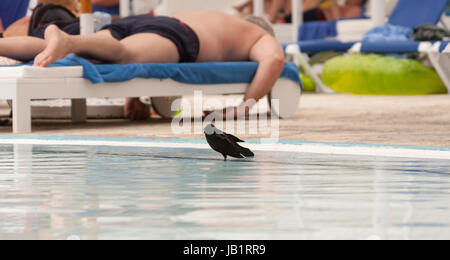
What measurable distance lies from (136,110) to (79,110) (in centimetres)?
45

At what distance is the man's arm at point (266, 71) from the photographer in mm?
6371

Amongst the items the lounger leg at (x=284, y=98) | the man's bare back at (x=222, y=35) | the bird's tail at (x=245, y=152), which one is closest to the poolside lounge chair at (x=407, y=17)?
the lounger leg at (x=284, y=98)

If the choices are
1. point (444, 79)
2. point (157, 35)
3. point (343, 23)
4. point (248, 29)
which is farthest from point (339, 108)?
point (343, 23)

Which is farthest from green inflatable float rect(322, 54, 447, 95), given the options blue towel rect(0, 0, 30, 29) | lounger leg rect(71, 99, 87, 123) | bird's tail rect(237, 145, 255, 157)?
bird's tail rect(237, 145, 255, 157)

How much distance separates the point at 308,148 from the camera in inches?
159

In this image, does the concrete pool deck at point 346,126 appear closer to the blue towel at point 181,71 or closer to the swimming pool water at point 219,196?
the blue towel at point 181,71

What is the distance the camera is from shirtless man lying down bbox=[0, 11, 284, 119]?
5.42 m

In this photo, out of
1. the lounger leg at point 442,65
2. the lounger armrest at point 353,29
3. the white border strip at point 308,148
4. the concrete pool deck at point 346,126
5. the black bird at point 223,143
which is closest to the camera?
the black bird at point 223,143

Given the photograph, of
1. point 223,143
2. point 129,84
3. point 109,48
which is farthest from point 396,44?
point 223,143

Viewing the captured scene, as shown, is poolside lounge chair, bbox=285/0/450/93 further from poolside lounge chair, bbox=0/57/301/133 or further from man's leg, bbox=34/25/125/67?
man's leg, bbox=34/25/125/67

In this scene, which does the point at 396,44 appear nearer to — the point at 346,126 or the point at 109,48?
the point at 346,126

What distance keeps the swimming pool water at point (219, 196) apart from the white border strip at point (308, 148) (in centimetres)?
13

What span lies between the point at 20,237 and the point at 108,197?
64 centimetres

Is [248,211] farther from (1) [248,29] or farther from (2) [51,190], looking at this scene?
(1) [248,29]
